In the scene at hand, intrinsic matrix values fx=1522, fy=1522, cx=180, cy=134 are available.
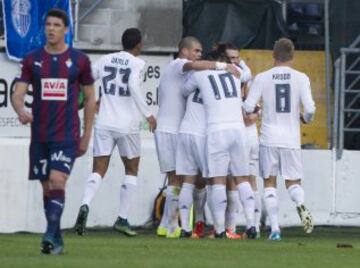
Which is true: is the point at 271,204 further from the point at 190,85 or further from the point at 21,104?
the point at 21,104

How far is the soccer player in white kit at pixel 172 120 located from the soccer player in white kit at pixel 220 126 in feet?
1.81

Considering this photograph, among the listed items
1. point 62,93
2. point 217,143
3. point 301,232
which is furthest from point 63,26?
point 301,232

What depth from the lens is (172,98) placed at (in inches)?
682

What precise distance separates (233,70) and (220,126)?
626 millimetres

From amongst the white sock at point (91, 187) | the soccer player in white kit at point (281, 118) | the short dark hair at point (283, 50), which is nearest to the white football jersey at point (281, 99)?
the soccer player in white kit at point (281, 118)

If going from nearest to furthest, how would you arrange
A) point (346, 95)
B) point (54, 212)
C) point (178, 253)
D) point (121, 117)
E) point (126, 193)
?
1. point (54, 212)
2. point (178, 253)
3. point (121, 117)
4. point (126, 193)
5. point (346, 95)

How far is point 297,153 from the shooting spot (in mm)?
17219

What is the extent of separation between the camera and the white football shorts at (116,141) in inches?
683

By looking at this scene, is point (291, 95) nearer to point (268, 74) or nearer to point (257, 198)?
point (268, 74)

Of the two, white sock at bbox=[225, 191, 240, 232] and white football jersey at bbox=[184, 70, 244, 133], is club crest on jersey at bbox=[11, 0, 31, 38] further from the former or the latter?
white football jersey at bbox=[184, 70, 244, 133]

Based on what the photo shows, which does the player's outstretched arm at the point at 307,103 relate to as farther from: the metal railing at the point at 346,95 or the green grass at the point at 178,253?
the metal railing at the point at 346,95

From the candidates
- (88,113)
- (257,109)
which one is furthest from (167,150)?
(88,113)

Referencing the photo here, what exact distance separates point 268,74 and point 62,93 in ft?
15.7

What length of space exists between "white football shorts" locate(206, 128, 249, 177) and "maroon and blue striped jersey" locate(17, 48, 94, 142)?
397cm
